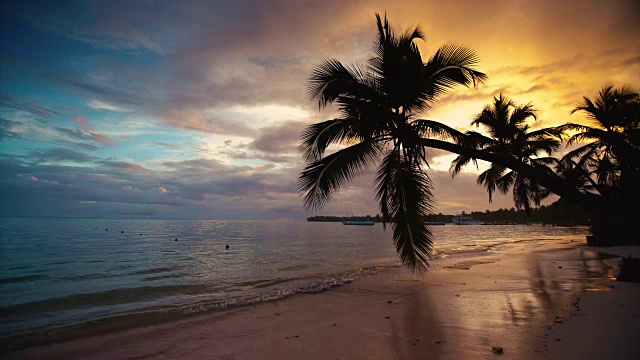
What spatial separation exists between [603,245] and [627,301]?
24.2 metres

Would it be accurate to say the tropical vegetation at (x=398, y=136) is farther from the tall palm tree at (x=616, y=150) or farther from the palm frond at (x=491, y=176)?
the palm frond at (x=491, y=176)

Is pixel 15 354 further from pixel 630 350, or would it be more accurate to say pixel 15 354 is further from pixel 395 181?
pixel 630 350

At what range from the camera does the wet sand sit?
5156 millimetres

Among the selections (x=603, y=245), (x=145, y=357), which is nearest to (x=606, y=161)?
(x=603, y=245)

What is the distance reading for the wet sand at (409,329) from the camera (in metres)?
5.16

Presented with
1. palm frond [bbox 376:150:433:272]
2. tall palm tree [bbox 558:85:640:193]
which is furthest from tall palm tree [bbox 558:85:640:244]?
palm frond [bbox 376:150:433:272]

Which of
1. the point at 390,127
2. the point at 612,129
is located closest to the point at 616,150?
the point at 612,129

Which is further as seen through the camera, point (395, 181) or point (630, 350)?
point (395, 181)

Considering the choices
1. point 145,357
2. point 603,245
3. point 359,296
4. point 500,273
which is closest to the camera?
point 145,357

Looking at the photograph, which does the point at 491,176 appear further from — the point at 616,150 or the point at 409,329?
the point at 409,329

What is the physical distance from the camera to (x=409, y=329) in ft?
21.1

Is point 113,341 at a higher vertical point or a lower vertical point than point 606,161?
lower

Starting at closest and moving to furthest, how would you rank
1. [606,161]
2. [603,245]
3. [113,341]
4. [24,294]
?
[113,341] < [24,294] < [606,161] < [603,245]

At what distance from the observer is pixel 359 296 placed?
33.8 ft
